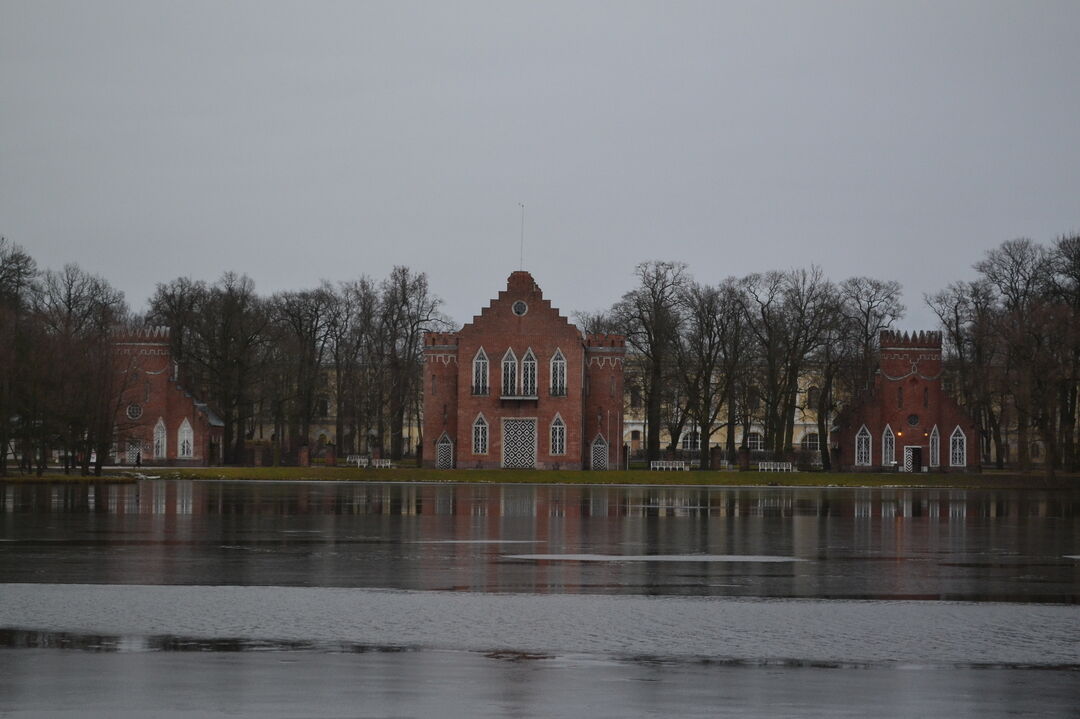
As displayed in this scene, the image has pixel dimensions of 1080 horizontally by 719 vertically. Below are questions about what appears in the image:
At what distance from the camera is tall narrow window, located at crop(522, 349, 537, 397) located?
91.2m

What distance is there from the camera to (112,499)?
153 ft

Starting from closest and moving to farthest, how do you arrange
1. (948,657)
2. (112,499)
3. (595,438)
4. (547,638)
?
(948,657) → (547,638) → (112,499) → (595,438)

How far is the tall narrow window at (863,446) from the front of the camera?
95188mm

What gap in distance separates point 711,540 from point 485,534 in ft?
16.7

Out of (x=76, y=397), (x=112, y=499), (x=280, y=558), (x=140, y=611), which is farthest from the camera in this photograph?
(x=76, y=397)

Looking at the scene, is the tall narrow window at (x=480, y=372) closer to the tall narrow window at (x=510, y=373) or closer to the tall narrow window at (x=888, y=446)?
the tall narrow window at (x=510, y=373)

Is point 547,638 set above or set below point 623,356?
below

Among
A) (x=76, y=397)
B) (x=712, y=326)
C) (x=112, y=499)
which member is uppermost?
(x=712, y=326)

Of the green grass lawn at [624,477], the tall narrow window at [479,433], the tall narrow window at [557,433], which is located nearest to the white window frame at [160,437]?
the green grass lawn at [624,477]

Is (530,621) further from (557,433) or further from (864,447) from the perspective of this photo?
(864,447)

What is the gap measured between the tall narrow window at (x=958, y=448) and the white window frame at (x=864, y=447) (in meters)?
5.41

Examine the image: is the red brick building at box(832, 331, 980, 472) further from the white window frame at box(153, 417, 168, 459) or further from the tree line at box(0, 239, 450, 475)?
the white window frame at box(153, 417, 168, 459)

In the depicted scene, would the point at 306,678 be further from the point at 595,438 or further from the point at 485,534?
the point at 595,438

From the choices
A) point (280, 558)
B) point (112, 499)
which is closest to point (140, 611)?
point (280, 558)
